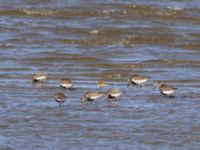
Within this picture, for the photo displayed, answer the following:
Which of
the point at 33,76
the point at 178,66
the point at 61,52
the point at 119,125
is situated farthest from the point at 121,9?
the point at 119,125

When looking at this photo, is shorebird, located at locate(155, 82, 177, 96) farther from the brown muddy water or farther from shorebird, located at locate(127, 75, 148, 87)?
shorebird, located at locate(127, 75, 148, 87)

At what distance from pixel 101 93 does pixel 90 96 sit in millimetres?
815

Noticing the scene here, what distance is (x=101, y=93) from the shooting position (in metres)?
14.4

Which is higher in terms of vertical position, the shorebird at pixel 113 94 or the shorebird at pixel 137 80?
the shorebird at pixel 113 94

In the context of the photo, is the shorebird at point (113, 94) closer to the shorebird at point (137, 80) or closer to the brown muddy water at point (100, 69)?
the brown muddy water at point (100, 69)

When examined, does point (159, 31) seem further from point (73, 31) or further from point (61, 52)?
point (61, 52)

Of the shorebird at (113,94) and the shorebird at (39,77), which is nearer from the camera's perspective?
the shorebird at (113,94)

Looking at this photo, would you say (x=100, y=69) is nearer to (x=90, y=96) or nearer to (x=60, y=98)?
(x=90, y=96)

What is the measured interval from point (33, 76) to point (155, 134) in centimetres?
498

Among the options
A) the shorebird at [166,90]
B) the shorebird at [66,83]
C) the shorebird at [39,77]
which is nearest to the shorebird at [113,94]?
the shorebird at [166,90]

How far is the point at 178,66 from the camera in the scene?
17.7 meters

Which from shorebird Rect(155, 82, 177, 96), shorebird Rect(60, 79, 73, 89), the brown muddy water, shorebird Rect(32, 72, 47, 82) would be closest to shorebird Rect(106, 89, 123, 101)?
the brown muddy water

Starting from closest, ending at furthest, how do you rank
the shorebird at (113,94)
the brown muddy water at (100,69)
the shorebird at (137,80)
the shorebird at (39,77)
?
the brown muddy water at (100,69) < the shorebird at (113,94) < the shorebird at (137,80) < the shorebird at (39,77)

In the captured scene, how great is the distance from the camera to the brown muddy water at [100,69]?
11289mm
